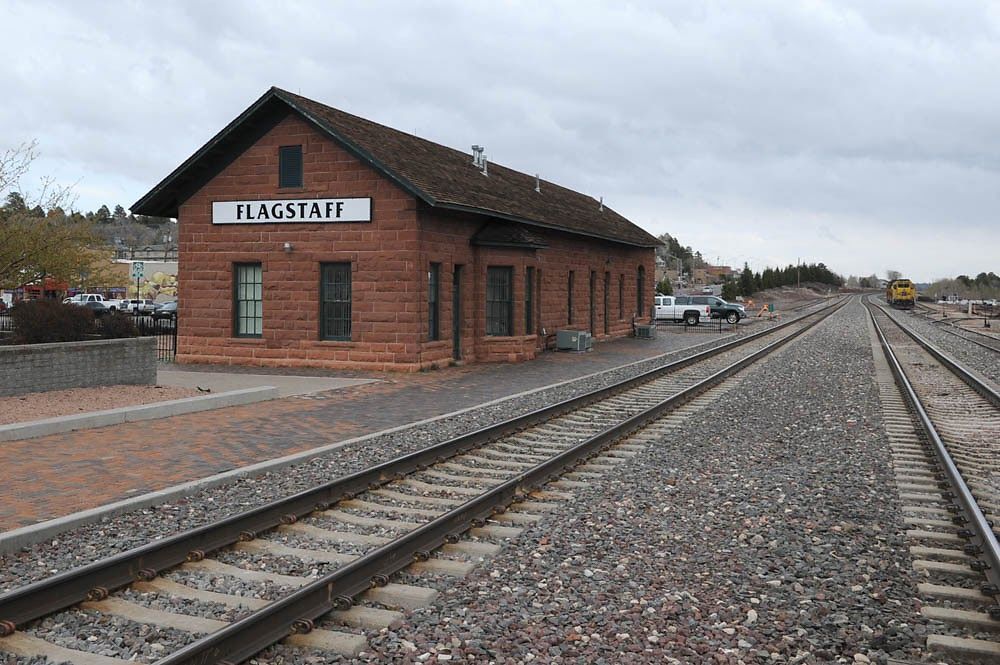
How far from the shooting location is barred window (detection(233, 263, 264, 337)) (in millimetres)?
21453

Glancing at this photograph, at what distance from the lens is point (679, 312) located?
50531 millimetres

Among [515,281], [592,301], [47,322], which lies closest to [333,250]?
[515,281]

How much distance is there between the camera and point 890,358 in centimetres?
2528

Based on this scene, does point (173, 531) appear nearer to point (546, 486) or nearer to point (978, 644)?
point (546, 486)

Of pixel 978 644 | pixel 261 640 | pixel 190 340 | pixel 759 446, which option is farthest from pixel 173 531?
pixel 190 340

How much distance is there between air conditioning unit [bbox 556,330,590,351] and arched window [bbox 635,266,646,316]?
494 inches

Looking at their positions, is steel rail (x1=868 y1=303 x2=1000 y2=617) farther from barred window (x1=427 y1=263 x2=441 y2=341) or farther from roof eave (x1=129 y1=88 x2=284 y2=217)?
roof eave (x1=129 y1=88 x2=284 y2=217)

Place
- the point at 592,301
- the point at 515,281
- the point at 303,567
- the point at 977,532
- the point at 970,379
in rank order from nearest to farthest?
the point at 303,567 < the point at 977,532 < the point at 970,379 < the point at 515,281 < the point at 592,301

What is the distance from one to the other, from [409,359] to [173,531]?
13127mm

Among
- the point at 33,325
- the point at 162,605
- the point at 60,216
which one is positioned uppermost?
the point at 60,216

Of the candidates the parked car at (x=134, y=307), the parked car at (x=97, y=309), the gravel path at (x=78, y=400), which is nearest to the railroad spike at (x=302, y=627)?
the gravel path at (x=78, y=400)

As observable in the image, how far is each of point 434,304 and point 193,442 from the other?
11.2 m

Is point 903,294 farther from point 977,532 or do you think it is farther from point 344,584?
point 344,584

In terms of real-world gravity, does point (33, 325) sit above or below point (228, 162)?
below
